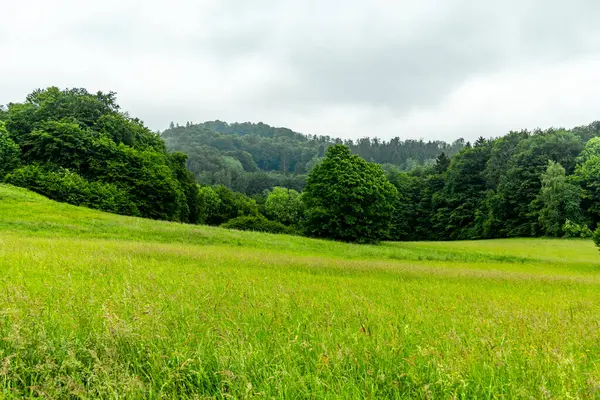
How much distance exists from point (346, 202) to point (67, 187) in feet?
111

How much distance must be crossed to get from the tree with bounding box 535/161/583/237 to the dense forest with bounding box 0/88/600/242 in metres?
0.19

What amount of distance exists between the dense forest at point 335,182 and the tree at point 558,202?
7.6 inches

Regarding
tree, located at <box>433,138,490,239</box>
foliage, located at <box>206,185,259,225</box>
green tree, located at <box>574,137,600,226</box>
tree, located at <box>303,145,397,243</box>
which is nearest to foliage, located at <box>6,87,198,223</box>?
tree, located at <box>303,145,397,243</box>

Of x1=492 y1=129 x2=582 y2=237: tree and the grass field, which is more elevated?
x1=492 y1=129 x2=582 y2=237: tree

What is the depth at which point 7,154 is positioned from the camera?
1852 inches

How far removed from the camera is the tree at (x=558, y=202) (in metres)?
59.4

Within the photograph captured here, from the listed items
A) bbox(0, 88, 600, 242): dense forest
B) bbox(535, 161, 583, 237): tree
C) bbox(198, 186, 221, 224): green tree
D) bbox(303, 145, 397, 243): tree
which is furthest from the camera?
bbox(198, 186, 221, 224): green tree

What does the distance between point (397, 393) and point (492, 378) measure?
2.80 feet

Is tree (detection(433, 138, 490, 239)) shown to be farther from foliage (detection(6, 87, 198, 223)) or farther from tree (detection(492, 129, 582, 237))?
foliage (detection(6, 87, 198, 223))

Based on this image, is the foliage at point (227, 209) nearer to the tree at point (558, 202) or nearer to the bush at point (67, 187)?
the bush at point (67, 187)

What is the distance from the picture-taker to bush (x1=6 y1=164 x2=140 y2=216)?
137ft

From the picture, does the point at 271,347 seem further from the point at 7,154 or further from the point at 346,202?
the point at 7,154

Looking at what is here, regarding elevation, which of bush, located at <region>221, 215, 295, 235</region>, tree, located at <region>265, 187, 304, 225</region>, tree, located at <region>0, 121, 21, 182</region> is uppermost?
tree, located at <region>0, 121, 21, 182</region>

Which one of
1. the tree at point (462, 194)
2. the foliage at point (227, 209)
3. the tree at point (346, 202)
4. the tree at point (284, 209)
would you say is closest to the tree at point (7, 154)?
the tree at point (346, 202)
